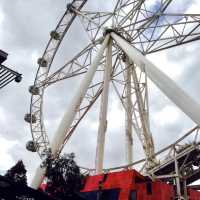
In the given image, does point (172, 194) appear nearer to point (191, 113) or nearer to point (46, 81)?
point (191, 113)

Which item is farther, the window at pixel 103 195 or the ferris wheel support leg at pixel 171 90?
the window at pixel 103 195

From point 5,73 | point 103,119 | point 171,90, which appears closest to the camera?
point 5,73

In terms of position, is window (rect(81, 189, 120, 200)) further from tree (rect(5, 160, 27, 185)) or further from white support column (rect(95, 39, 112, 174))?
tree (rect(5, 160, 27, 185))

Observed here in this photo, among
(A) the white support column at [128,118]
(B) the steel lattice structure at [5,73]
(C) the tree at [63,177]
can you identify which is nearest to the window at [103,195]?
(A) the white support column at [128,118]

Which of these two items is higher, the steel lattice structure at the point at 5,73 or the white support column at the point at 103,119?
the white support column at the point at 103,119

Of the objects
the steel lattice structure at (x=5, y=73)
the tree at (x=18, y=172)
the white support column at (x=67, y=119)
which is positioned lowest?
the tree at (x=18, y=172)

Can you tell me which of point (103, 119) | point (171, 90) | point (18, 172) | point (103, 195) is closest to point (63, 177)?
point (18, 172)

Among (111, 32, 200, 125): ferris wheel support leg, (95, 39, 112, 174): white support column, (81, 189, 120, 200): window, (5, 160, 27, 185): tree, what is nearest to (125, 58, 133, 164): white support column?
(95, 39, 112, 174): white support column

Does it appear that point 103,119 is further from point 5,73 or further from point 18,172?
point 5,73

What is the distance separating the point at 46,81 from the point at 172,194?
23.6m

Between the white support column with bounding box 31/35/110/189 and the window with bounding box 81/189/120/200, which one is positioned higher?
the white support column with bounding box 31/35/110/189

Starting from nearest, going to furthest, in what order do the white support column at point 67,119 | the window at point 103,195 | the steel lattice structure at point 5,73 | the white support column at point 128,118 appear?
the steel lattice structure at point 5,73
the white support column at point 67,119
the window at point 103,195
the white support column at point 128,118

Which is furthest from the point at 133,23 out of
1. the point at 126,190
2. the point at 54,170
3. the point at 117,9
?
the point at 54,170

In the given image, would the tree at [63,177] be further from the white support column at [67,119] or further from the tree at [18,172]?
the white support column at [67,119]
